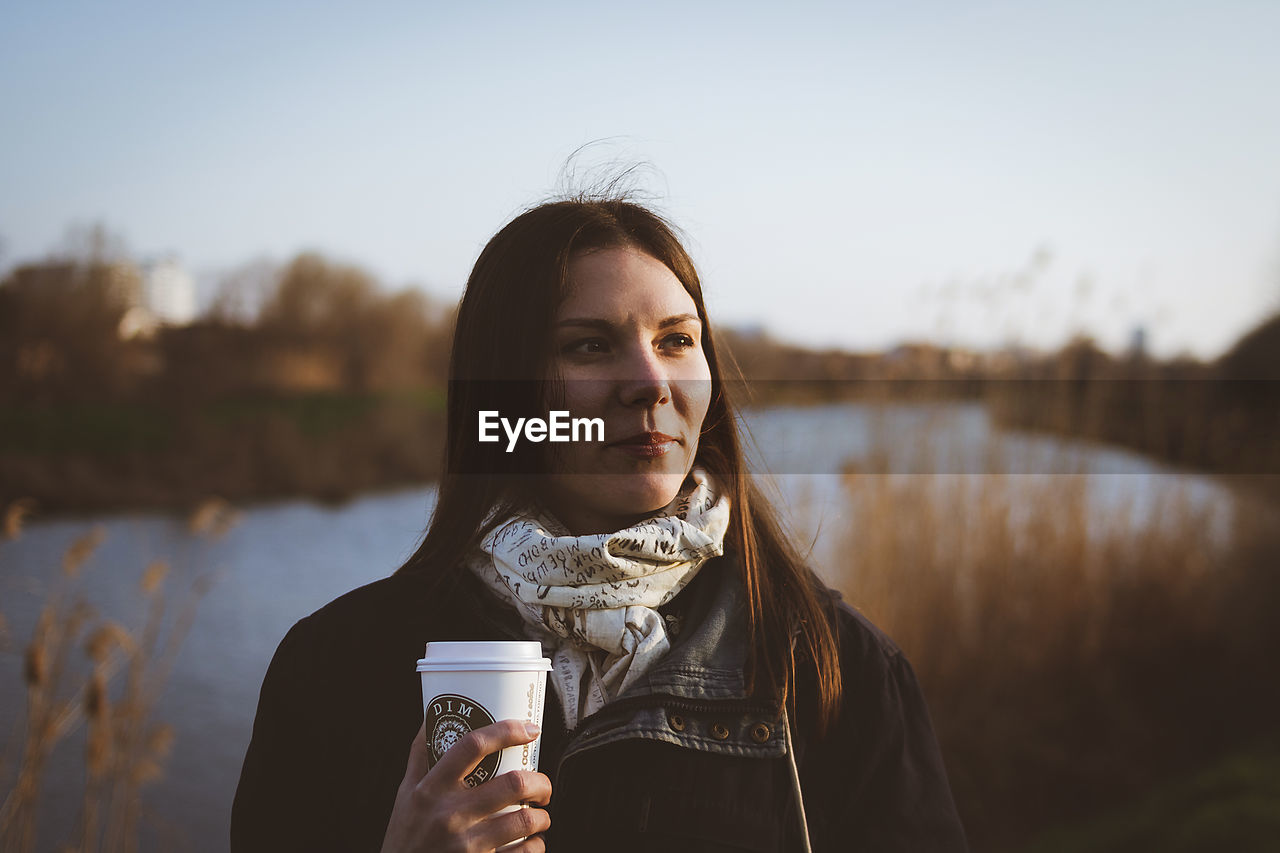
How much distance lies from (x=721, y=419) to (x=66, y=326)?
6990 mm

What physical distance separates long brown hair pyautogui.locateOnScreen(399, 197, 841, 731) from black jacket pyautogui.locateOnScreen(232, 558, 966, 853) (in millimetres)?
57

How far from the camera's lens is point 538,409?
1.58 metres

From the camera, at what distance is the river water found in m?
4.36

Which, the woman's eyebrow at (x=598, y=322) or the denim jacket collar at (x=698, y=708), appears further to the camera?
the woman's eyebrow at (x=598, y=322)

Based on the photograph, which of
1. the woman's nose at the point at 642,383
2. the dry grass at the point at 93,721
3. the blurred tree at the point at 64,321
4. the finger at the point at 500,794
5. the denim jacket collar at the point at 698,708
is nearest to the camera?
the finger at the point at 500,794

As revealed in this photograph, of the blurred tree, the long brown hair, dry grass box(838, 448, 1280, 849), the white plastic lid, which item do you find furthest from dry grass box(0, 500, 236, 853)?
the blurred tree

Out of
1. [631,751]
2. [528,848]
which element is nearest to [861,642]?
[631,751]

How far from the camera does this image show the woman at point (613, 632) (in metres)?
1.45

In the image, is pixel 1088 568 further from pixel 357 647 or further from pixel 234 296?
pixel 234 296

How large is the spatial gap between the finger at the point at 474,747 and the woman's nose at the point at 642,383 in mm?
579

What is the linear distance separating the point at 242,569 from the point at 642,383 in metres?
6.46

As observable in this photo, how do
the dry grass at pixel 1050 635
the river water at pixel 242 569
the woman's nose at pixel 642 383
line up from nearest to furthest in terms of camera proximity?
1. the woman's nose at pixel 642 383
2. the river water at pixel 242 569
3. the dry grass at pixel 1050 635

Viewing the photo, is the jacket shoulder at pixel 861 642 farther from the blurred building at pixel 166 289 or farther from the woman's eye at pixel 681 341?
the blurred building at pixel 166 289

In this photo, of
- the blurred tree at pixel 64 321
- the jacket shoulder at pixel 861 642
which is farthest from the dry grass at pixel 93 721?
the blurred tree at pixel 64 321
